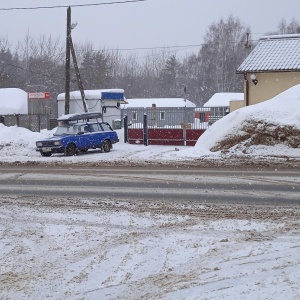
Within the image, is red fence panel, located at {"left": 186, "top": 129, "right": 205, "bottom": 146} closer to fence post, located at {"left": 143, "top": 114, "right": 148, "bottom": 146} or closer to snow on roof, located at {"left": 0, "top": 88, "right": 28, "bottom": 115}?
fence post, located at {"left": 143, "top": 114, "right": 148, "bottom": 146}

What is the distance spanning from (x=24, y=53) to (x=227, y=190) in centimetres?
8331

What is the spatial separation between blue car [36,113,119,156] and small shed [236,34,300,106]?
9.04 metres

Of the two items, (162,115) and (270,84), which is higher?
(270,84)

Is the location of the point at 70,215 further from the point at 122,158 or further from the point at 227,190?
the point at 122,158

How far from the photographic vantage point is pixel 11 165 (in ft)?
72.3

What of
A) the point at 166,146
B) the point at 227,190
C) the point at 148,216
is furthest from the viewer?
the point at 166,146

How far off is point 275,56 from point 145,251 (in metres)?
27.1

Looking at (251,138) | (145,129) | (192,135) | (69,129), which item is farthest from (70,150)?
(251,138)

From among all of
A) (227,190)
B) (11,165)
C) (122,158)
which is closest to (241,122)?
(122,158)

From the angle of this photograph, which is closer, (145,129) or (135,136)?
(145,129)

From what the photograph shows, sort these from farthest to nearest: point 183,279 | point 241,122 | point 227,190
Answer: point 241,122, point 227,190, point 183,279

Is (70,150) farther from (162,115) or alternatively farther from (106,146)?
A: (162,115)

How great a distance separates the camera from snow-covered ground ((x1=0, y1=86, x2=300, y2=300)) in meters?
6.15

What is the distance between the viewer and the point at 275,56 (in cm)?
3300
